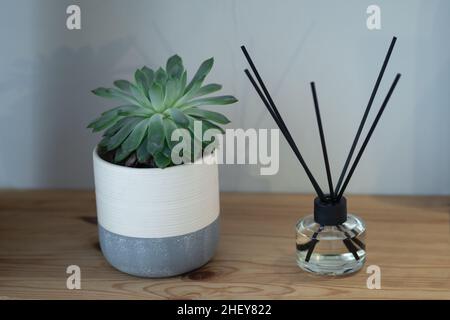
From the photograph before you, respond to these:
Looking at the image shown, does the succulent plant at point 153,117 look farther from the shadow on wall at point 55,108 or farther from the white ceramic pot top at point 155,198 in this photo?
the shadow on wall at point 55,108

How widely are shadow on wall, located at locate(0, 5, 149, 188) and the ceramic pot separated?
183 millimetres

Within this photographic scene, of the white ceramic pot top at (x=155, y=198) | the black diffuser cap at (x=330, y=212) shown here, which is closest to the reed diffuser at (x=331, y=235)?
the black diffuser cap at (x=330, y=212)

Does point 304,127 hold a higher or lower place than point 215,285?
higher

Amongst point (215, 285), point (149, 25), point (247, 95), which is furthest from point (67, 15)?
point (215, 285)

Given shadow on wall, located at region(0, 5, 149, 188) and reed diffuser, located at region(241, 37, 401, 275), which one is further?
shadow on wall, located at region(0, 5, 149, 188)

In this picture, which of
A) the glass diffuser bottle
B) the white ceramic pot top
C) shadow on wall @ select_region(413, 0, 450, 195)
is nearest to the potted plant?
the white ceramic pot top

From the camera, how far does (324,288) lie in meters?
0.64

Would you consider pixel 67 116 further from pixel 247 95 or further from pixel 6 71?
pixel 247 95

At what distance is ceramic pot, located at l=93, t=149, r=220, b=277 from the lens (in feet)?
2.05

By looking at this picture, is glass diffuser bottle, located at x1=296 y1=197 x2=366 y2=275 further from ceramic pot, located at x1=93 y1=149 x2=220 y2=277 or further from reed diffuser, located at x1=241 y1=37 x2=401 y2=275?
ceramic pot, located at x1=93 y1=149 x2=220 y2=277

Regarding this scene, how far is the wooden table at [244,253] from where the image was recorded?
2.08 feet

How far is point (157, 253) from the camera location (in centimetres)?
64

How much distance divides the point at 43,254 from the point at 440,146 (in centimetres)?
48

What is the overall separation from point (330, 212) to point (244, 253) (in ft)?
0.36
